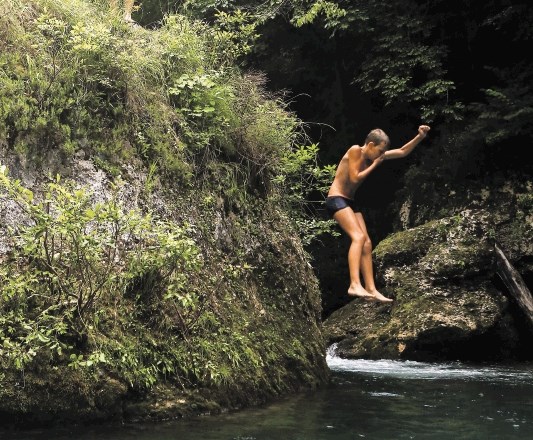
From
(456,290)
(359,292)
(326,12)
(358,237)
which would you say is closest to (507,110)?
(456,290)

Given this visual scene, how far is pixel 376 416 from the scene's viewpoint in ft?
23.9

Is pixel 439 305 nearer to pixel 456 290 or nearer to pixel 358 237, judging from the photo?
pixel 456 290

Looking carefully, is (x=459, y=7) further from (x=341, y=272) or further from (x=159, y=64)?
(x=159, y=64)

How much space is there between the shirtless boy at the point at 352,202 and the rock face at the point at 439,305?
18.8 feet

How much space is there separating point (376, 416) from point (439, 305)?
624cm

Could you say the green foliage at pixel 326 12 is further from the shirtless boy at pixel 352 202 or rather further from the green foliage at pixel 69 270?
the green foliage at pixel 69 270

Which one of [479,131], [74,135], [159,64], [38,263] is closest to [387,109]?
[479,131]

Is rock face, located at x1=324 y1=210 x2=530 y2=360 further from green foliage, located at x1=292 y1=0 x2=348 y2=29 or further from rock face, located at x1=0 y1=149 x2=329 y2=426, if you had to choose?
green foliage, located at x1=292 y1=0 x2=348 y2=29

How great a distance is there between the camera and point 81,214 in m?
6.37

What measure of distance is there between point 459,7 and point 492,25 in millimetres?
897

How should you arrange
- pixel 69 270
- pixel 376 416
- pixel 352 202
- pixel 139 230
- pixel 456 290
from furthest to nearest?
pixel 456 290 → pixel 352 202 → pixel 376 416 → pixel 139 230 → pixel 69 270

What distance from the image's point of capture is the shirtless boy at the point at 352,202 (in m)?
7.26

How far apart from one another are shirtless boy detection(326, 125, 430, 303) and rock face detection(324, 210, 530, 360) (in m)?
5.72

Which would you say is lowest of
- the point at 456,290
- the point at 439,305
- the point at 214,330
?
the point at 439,305
